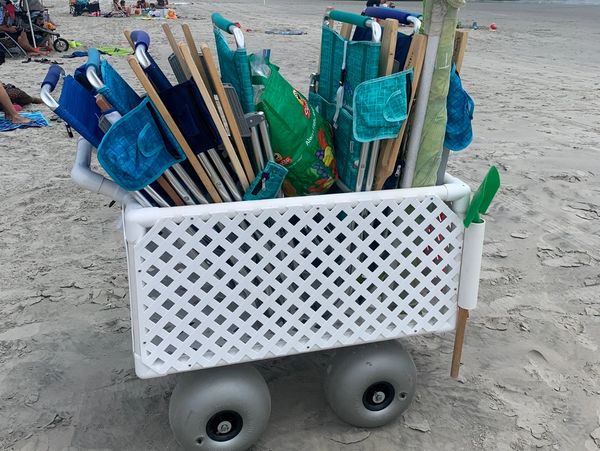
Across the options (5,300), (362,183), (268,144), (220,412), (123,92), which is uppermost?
(123,92)

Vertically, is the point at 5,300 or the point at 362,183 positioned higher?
the point at 362,183

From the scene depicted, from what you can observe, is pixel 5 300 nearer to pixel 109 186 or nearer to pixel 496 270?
pixel 109 186

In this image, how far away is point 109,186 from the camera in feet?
6.02

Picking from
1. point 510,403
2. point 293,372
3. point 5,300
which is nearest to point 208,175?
point 293,372

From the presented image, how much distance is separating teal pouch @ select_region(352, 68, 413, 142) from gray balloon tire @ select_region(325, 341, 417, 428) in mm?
792

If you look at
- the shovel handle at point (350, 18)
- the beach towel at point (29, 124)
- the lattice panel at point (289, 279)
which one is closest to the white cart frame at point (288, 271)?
the lattice panel at point (289, 279)

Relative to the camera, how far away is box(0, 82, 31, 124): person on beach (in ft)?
19.5

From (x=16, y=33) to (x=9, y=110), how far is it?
5531 millimetres

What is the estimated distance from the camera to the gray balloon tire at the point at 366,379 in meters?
2.06

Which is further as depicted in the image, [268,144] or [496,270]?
[496,270]

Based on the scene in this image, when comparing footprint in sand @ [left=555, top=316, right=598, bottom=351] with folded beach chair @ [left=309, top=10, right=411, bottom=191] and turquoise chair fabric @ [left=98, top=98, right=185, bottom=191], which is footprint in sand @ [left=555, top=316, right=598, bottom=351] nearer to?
folded beach chair @ [left=309, top=10, right=411, bottom=191]

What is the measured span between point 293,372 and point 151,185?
3.43 feet

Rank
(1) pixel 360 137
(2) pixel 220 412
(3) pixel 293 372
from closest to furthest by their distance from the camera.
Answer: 1. (1) pixel 360 137
2. (2) pixel 220 412
3. (3) pixel 293 372

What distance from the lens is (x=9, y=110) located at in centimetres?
602
